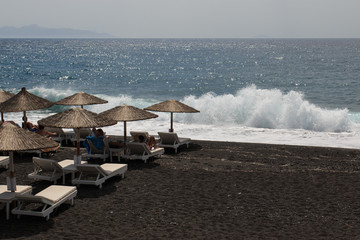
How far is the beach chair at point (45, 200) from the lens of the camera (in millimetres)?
8156

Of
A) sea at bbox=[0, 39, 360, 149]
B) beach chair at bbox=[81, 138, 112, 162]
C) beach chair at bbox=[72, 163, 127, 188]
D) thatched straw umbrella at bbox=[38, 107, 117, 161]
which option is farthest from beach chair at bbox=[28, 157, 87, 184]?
sea at bbox=[0, 39, 360, 149]

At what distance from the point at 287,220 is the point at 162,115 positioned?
1633 centimetres

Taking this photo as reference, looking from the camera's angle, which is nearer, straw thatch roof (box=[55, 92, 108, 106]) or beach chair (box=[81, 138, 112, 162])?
beach chair (box=[81, 138, 112, 162])

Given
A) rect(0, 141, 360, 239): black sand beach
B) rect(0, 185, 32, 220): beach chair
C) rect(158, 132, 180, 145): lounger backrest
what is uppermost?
rect(158, 132, 180, 145): lounger backrest

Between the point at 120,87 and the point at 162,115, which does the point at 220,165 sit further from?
the point at 120,87

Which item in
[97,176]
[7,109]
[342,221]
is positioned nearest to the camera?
[342,221]

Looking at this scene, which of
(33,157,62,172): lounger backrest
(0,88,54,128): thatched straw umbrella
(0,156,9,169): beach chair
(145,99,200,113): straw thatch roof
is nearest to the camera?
(33,157,62,172): lounger backrest

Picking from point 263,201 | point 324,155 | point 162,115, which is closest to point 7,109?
point 263,201

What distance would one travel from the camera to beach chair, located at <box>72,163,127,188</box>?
10.3 metres

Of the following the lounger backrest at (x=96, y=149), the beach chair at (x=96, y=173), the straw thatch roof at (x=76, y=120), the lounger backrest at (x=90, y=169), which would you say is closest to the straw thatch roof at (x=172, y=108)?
the lounger backrest at (x=96, y=149)

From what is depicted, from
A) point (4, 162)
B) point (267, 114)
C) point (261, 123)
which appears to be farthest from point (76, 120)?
point (267, 114)

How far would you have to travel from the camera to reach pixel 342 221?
8484 mm

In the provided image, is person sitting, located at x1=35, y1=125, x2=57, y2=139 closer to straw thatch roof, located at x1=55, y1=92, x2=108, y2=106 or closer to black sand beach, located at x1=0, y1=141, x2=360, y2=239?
black sand beach, located at x1=0, y1=141, x2=360, y2=239

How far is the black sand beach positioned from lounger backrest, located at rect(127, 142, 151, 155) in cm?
32
